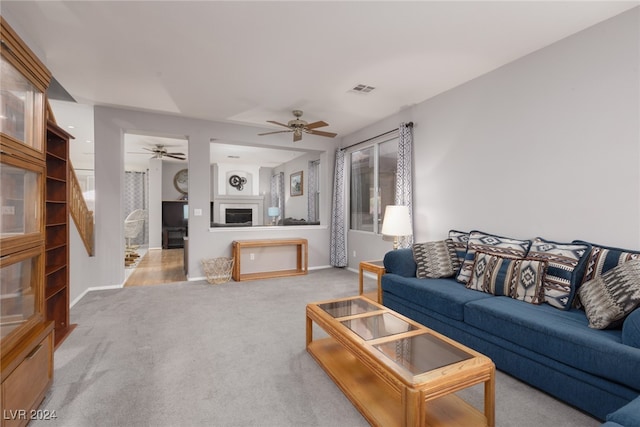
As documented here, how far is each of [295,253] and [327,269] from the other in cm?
70

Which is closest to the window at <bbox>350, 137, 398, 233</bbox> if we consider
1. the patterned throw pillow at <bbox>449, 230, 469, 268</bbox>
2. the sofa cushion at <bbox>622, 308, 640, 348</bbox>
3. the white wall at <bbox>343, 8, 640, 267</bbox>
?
the white wall at <bbox>343, 8, 640, 267</bbox>

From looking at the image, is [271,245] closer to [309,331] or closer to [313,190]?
[313,190]

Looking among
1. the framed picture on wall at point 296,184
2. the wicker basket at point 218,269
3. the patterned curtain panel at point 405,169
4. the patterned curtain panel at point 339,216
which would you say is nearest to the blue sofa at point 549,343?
the patterned curtain panel at point 405,169

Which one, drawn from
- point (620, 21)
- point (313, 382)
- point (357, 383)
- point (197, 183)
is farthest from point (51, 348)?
point (620, 21)

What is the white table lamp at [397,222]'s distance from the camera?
378cm

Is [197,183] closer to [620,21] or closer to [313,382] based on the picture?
[313,382]

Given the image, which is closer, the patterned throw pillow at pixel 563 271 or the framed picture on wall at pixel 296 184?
the patterned throw pillow at pixel 563 271

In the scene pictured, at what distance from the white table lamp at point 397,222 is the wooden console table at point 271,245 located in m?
2.00

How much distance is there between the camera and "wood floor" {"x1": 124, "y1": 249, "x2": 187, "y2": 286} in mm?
4963

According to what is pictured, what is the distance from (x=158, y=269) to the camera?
231 inches

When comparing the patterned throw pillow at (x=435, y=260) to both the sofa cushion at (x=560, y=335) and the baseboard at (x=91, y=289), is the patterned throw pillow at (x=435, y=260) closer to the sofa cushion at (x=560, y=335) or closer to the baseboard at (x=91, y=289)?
the sofa cushion at (x=560, y=335)

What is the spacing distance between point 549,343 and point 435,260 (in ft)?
4.63

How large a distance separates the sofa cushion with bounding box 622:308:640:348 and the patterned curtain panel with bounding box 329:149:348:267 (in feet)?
14.3

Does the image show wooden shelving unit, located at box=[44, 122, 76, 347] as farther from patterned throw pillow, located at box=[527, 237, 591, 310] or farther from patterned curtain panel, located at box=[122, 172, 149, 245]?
patterned curtain panel, located at box=[122, 172, 149, 245]
